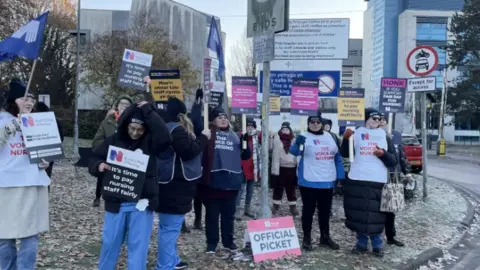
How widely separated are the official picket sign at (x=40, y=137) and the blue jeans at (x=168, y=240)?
136 centimetres

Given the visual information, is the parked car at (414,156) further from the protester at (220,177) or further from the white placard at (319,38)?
the protester at (220,177)

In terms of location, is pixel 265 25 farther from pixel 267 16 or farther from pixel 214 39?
pixel 214 39

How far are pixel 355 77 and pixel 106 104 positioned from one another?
6483 centimetres

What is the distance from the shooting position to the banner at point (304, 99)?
8.05 metres

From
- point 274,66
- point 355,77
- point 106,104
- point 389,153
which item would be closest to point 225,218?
point 389,153

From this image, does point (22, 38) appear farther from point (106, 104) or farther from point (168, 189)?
point (106, 104)

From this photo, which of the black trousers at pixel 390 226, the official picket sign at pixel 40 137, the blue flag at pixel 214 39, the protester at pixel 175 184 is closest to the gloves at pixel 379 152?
the black trousers at pixel 390 226

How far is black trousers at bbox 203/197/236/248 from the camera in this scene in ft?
19.7

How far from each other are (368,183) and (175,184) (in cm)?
270

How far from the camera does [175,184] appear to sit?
17.1 ft

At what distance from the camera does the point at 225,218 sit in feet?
20.1

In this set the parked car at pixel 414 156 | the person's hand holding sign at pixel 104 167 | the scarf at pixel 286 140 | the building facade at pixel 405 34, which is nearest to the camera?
the person's hand holding sign at pixel 104 167

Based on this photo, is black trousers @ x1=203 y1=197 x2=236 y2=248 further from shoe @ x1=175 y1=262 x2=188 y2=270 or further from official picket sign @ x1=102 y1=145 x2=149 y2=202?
official picket sign @ x1=102 y1=145 x2=149 y2=202

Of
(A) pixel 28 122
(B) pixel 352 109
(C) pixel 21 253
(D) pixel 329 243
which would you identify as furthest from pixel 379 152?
(C) pixel 21 253
